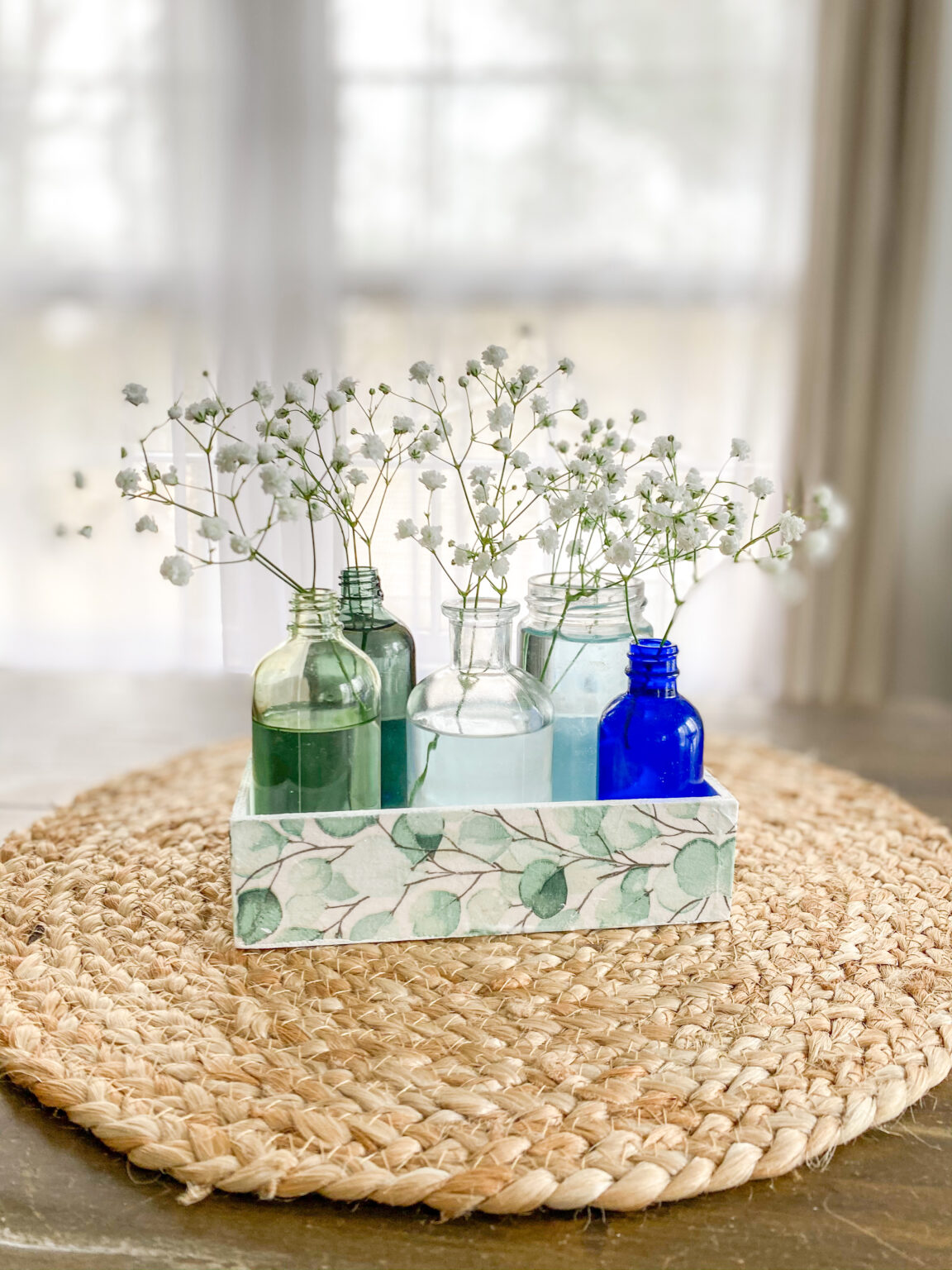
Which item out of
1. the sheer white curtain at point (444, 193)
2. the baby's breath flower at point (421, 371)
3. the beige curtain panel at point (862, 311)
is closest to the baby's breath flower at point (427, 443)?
the baby's breath flower at point (421, 371)

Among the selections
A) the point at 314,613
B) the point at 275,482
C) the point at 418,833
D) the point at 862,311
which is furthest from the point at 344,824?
the point at 862,311

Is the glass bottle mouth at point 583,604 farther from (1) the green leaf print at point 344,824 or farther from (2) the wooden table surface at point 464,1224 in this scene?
(2) the wooden table surface at point 464,1224

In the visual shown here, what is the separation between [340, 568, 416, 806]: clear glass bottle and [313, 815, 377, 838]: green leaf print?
0.08 metres

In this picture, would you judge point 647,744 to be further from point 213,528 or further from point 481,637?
point 213,528

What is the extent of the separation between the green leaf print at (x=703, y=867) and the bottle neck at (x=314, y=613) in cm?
34

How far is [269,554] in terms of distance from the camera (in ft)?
5.07

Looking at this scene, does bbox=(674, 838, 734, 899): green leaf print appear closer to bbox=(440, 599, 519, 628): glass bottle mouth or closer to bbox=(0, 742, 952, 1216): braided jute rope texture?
bbox=(0, 742, 952, 1216): braided jute rope texture

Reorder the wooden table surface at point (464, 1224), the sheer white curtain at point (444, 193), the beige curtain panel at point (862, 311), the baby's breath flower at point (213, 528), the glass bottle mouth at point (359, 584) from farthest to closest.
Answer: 1. the sheer white curtain at point (444, 193)
2. the beige curtain panel at point (862, 311)
3. the glass bottle mouth at point (359, 584)
4. the baby's breath flower at point (213, 528)
5. the wooden table surface at point (464, 1224)

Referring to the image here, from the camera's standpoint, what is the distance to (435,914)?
92 cm

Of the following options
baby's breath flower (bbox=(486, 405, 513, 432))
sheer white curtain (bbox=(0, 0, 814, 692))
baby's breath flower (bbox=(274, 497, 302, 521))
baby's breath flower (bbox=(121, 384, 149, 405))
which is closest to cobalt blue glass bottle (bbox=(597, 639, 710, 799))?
baby's breath flower (bbox=(486, 405, 513, 432))

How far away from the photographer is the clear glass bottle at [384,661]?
0.98m

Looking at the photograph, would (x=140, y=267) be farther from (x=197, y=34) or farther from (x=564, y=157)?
(x=564, y=157)

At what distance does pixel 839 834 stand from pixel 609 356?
4.76 ft

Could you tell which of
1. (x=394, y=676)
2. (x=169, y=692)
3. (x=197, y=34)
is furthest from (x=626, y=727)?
(x=197, y=34)
